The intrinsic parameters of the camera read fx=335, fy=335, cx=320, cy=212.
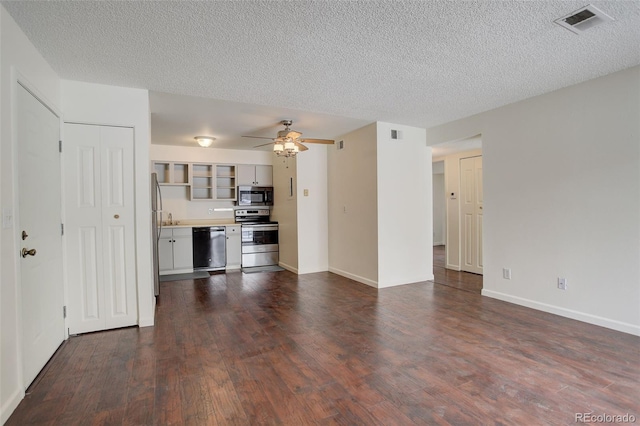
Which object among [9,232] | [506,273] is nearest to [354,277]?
[506,273]

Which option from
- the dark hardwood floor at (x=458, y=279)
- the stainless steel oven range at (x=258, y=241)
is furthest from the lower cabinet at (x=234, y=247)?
the dark hardwood floor at (x=458, y=279)

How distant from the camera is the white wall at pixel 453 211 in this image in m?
6.30

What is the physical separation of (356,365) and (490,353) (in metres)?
1.12

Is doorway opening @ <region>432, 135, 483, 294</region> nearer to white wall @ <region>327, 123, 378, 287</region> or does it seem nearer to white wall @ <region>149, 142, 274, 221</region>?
white wall @ <region>327, 123, 378, 287</region>

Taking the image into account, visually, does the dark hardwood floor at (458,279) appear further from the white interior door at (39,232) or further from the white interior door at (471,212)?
the white interior door at (39,232)

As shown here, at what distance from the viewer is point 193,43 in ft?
8.21

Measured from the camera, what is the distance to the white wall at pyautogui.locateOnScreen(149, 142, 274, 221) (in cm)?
645

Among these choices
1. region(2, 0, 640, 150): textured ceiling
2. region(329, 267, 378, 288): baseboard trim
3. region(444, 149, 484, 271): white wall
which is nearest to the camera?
region(2, 0, 640, 150): textured ceiling

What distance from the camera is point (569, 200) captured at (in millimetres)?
3533

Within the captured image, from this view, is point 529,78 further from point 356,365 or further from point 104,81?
point 104,81

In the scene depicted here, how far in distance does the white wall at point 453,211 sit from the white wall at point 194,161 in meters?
3.78

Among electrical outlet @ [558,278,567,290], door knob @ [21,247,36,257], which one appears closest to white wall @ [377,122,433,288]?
electrical outlet @ [558,278,567,290]

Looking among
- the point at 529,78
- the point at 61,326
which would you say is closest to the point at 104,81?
the point at 61,326

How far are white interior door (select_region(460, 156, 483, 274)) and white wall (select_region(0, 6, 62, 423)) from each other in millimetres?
6027
